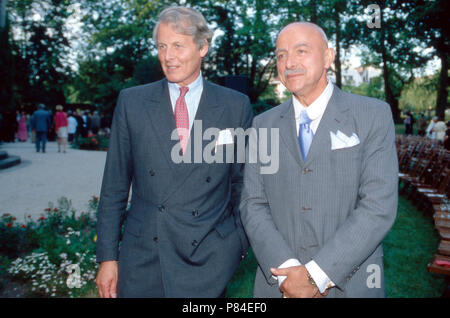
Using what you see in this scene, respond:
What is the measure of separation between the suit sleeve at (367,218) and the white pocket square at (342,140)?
8 cm

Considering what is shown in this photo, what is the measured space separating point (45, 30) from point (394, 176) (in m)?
42.8

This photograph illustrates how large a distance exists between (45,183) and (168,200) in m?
9.54

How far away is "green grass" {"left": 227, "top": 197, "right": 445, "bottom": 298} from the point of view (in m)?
4.82

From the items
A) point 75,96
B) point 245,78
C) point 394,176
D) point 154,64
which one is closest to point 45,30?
point 75,96

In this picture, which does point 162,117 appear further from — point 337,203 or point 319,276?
point 319,276

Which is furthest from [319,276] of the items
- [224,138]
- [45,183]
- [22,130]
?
[22,130]

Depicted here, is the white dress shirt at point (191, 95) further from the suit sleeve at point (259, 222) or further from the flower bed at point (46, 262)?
the flower bed at point (46, 262)

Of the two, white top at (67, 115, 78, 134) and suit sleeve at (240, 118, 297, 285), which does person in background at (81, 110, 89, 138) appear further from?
suit sleeve at (240, 118, 297, 285)

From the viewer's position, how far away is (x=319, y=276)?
1813mm

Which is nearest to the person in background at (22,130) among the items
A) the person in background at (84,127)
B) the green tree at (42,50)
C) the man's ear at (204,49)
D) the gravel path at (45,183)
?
the person in background at (84,127)

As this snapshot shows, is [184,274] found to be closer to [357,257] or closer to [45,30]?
[357,257]

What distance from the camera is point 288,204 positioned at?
6.72 ft

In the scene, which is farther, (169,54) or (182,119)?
(182,119)

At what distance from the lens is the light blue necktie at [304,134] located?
2.07 metres
